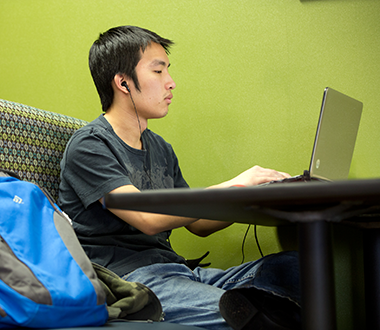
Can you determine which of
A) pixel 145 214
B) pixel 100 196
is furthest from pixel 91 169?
pixel 145 214

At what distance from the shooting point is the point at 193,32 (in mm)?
1655

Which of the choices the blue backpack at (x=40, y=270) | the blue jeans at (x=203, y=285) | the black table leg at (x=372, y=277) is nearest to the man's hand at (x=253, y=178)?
the blue jeans at (x=203, y=285)

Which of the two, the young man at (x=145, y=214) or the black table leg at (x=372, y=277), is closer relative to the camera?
the young man at (x=145, y=214)

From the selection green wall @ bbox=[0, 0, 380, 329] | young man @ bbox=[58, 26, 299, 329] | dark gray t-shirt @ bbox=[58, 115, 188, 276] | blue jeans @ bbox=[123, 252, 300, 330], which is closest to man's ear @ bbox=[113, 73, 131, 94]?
young man @ bbox=[58, 26, 299, 329]

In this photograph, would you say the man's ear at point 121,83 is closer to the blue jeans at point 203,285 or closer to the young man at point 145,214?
the young man at point 145,214

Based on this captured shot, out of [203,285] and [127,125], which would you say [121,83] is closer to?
[127,125]

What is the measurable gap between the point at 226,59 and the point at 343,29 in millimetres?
463

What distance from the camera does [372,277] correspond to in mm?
1087

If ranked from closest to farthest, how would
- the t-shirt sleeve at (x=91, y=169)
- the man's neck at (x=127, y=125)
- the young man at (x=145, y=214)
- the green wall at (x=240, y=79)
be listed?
the young man at (x=145, y=214), the t-shirt sleeve at (x=91, y=169), the man's neck at (x=127, y=125), the green wall at (x=240, y=79)

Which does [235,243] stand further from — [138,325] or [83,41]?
[83,41]

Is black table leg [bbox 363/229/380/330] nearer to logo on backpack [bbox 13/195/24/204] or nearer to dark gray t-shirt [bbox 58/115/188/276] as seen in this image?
dark gray t-shirt [bbox 58/115/188/276]

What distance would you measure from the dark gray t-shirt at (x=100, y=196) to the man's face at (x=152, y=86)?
0.50 feet

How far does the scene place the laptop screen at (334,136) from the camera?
1046 millimetres

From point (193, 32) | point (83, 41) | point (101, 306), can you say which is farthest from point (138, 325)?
point (83, 41)
